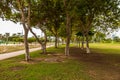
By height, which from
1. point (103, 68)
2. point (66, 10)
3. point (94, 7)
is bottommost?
point (103, 68)

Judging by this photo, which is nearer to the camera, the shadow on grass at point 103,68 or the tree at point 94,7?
the shadow on grass at point 103,68

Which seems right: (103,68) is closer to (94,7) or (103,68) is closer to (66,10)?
(66,10)

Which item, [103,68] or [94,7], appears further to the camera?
[94,7]

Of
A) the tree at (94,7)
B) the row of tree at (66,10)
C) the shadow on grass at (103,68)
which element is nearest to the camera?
the shadow on grass at (103,68)

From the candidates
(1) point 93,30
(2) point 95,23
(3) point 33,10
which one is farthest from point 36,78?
(1) point 93,30

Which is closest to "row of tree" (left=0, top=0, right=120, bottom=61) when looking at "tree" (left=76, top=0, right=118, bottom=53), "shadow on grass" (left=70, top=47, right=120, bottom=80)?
"tree" (left=76, top=0, right=118, bottom=53)

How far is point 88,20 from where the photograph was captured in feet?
92.8

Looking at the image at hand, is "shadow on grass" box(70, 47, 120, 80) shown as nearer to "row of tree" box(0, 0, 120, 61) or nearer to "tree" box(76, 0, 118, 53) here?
"row of tree" box(0, 0, 120, 61)

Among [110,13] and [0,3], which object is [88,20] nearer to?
[110,13]

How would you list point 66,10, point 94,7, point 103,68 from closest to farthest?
point 103,68
point 66,10
point 94,7

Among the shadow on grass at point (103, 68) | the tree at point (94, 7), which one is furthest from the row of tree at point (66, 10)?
the shadow on grass at point (103, 68)

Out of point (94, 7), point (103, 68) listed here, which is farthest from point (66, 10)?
point (103, 68)

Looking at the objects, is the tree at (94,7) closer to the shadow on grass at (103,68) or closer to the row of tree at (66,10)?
the row of tree at (66,10)

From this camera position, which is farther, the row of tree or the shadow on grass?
the row of tree
